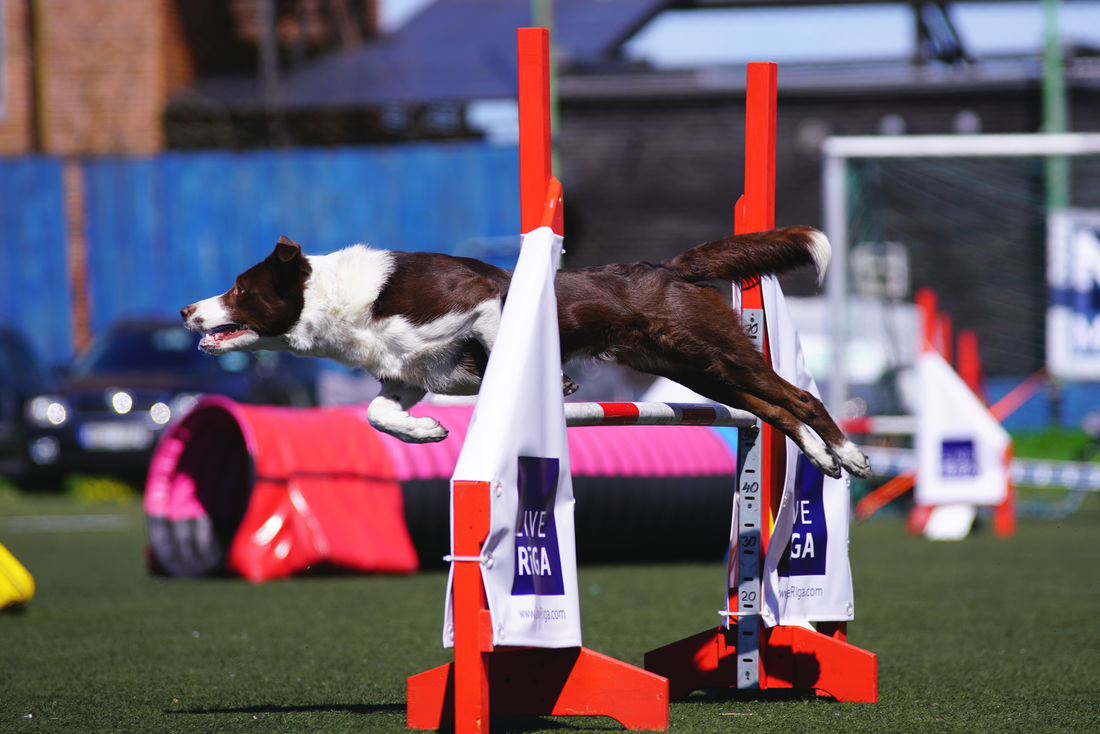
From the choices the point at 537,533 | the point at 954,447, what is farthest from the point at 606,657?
the point at 954,447

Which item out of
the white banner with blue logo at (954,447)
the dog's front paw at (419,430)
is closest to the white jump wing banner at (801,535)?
the dog's front paw at (419,430)

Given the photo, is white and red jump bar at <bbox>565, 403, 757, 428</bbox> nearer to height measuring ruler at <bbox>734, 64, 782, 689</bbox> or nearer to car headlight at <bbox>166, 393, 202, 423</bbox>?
height measuring ruler at <bbox>734, 64, 782, 689</bbox>

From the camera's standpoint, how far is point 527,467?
3191 millimetres

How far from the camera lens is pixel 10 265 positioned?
16.2 meters

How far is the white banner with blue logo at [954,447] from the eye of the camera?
9.37 m

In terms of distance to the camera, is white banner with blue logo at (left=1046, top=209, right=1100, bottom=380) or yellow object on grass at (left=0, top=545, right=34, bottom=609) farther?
white banner with blue logo at (left=1046, top=209, right=1100, bottom=380)

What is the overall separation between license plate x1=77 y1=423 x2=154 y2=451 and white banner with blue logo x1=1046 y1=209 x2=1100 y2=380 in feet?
25.5

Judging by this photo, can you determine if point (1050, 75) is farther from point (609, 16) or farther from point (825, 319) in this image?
point (609, 16)

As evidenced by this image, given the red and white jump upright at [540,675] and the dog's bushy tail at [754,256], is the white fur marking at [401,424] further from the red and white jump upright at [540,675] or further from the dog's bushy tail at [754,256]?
the dog's bushy tail at [754,256]

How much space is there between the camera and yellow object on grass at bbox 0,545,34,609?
5.71 meters

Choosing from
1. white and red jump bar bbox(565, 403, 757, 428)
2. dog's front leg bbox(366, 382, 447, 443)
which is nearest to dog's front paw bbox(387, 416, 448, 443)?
dog's front leg bbox(366, 382, 447, 443)

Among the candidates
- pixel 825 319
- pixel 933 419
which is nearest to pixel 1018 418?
pixel 825 319

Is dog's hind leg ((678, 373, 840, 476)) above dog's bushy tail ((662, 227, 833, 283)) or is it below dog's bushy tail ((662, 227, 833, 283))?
below

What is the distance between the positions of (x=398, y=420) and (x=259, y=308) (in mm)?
484
